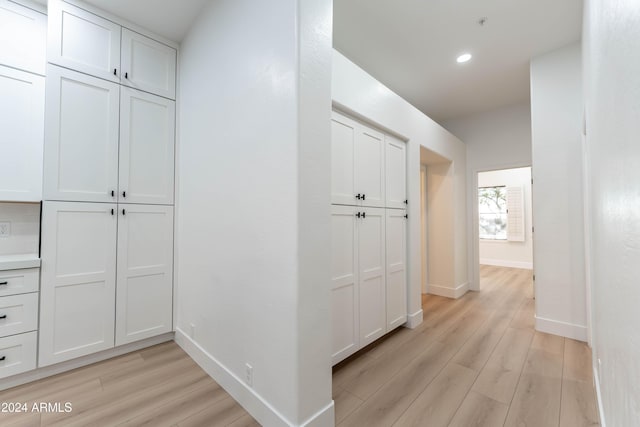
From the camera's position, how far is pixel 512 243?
638 centimetres

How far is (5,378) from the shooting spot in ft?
6.00

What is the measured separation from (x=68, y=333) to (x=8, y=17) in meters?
2.47

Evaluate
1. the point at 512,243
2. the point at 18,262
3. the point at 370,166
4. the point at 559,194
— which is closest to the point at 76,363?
the point at 18,262

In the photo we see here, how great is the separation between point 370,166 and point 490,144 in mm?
2982

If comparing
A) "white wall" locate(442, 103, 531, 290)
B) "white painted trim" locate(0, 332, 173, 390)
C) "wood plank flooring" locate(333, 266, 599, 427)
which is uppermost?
"white wall" locate(442, 103, 531, 290)

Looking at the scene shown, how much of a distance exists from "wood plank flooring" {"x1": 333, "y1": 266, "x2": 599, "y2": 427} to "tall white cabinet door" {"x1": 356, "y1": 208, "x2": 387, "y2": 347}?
213 millimetres

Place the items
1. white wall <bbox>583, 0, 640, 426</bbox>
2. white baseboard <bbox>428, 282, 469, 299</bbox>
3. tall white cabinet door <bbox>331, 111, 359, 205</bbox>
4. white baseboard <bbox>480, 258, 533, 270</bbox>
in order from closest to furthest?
white wall <bbox>583, 0, 640, 426</bbox>
tall white cabinet door <bbox>331, 111, 359, 205</bbox>
white baseboard <bbox>428, 282, 469, 299</bbox>
white baseboard <bbox>480, 258, 533, 270</bbox>

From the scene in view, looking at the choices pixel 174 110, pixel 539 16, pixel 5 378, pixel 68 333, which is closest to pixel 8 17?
pixel 174 110

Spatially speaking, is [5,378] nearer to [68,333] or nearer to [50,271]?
[68,333]

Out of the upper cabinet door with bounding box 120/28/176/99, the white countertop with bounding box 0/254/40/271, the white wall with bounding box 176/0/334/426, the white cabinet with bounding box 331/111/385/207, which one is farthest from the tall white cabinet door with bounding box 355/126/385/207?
the white countertop with bounding box 0/254/40/271

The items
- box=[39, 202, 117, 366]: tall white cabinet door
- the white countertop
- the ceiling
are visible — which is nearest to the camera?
the white countertop

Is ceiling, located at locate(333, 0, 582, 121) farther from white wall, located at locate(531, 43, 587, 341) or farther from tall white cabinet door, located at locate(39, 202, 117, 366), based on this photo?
tall white cabinet door, located at locate(39, 202, 117, 366)

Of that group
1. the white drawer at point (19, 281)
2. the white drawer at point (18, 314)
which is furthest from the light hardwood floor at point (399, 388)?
the white drawer at point (19, 281)

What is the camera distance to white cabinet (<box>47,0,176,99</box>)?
206 cm
